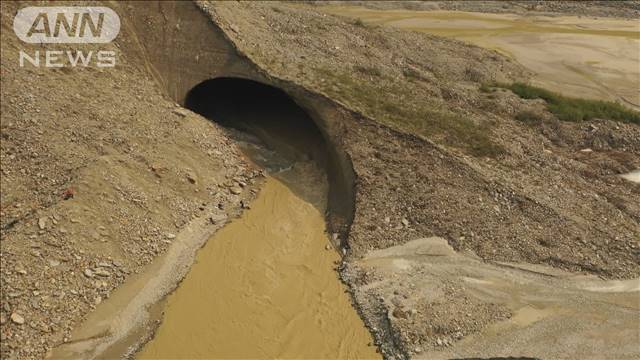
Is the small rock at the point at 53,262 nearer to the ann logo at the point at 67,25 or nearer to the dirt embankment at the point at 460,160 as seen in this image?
the dirt embankment at the point at 460,160

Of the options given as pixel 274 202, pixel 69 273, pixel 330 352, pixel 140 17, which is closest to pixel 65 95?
pixel 140 17

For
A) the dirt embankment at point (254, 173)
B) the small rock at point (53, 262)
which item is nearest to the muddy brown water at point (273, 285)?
the dirt embankment at point (254, 173)

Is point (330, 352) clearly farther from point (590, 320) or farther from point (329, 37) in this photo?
point (329, 37)

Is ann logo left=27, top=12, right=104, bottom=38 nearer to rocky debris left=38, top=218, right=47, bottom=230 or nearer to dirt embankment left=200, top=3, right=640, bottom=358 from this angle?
dirt embankment left=200, top=3, right=640, bottom=358

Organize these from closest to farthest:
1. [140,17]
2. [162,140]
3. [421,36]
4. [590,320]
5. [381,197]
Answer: [590,320] → [381,197] → [162,140] → [140,17] → [421,36]

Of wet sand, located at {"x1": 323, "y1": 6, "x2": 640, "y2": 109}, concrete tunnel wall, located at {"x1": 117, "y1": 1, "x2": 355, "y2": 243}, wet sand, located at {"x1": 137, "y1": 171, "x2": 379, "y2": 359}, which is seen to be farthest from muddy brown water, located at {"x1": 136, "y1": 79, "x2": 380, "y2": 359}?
wet sand, located at {"x1": 323, "y1": 6, "x2": 640, "y2": 109}

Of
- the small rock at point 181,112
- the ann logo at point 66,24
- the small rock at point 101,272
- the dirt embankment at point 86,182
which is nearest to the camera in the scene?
the dirt embankment at point 86,182
